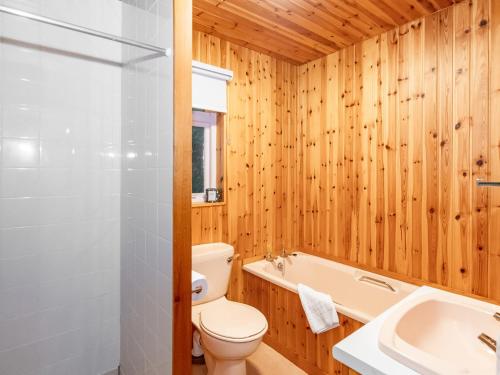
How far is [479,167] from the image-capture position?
1.72 metres

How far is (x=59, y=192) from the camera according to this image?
1.55 meters

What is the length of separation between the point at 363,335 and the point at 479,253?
122 cm

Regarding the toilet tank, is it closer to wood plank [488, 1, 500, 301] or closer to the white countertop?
the white countertop

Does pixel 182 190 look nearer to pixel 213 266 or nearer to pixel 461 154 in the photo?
pixel 213 266

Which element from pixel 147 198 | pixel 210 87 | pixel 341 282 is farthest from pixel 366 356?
pixel 210 87

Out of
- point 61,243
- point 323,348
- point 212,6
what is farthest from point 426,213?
point 61,243

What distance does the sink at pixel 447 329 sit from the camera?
3.91 feet

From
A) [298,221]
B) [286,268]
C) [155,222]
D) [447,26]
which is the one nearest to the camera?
[155,222]

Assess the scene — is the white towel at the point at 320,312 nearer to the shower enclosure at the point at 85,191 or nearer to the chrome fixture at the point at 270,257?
the chrome fixture at the point at 270,257

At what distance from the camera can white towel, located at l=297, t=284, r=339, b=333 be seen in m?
1.77

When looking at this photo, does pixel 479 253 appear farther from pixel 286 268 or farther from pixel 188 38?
pixel 188 38

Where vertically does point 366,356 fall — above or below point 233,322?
above

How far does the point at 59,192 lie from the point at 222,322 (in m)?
1.22

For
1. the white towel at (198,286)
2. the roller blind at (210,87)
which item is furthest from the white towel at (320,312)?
the roller blind at (210,87)
